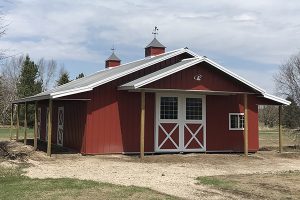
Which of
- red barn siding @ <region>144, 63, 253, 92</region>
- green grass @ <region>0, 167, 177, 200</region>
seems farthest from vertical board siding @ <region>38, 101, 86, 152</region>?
green grass @ <region>0, 167, 177, 200</region>

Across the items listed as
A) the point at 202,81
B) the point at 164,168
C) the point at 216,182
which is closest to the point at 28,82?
the point at 202,81

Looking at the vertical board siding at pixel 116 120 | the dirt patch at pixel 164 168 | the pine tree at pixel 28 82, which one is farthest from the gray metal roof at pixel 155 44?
the pine tree at pixel 28 82

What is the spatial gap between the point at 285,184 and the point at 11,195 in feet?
21.7

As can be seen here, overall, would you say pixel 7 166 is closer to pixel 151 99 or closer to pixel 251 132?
pixel 151 99

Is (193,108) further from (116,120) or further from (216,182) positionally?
(216,182)

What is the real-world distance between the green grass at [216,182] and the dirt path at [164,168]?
26 centimetres

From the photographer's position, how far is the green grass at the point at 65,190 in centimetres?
898

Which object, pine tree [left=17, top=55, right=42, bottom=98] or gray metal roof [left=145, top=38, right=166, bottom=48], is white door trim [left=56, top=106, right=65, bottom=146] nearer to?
gray metal roof [left=145, top=38, right=166, bottom=48]

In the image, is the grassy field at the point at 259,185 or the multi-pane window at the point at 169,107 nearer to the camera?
the grassy field at the point at 259,185

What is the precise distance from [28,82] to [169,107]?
118 feet

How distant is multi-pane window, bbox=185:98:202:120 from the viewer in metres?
19.0

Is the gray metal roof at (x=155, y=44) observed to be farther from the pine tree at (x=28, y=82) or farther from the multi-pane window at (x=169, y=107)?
the pine tree at (x=28, y=82)

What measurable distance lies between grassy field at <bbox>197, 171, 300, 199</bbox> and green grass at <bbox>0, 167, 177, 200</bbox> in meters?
1.90

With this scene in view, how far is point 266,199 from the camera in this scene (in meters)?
9.10
